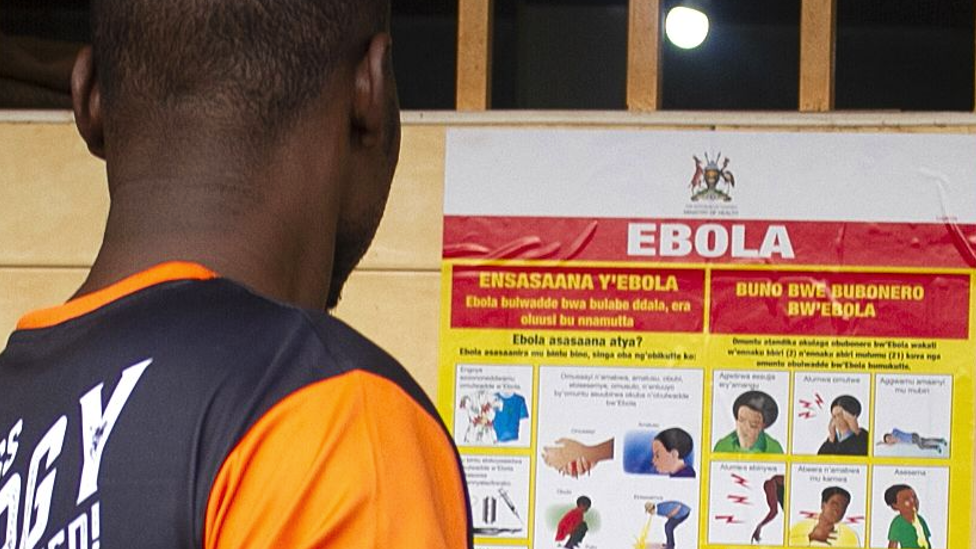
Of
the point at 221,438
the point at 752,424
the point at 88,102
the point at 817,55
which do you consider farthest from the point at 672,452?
the point at 221,438

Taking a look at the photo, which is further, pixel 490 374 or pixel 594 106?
pixel 594 106

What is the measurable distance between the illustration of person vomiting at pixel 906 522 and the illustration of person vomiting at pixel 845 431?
0.08 metres

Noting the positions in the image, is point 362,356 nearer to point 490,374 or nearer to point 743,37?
point 490,374

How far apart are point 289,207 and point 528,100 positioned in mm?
3901

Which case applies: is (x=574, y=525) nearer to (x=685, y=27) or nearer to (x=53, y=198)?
(x=685, y=27)

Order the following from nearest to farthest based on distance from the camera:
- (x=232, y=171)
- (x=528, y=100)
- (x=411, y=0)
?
(x=232, y=171) → (x=411, y=0) → (x=528, y=100)

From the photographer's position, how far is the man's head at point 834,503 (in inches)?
104

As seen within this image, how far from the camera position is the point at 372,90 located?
3.21 ft

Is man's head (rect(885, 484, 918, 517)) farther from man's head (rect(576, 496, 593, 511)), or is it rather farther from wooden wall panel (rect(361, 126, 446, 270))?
wooden wall panel (rect(361, 126, 446, 270))

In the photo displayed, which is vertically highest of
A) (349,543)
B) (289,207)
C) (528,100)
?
(528,100)

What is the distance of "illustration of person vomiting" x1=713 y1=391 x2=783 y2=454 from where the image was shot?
8.66 ft

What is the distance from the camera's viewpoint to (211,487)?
0.79 metres

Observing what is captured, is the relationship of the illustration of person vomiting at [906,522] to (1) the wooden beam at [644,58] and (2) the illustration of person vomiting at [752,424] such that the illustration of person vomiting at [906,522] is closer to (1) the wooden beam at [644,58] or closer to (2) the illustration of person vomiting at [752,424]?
(2) the illustration of person vomiting at [752,424]

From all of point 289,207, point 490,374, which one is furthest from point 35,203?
point 289,207
